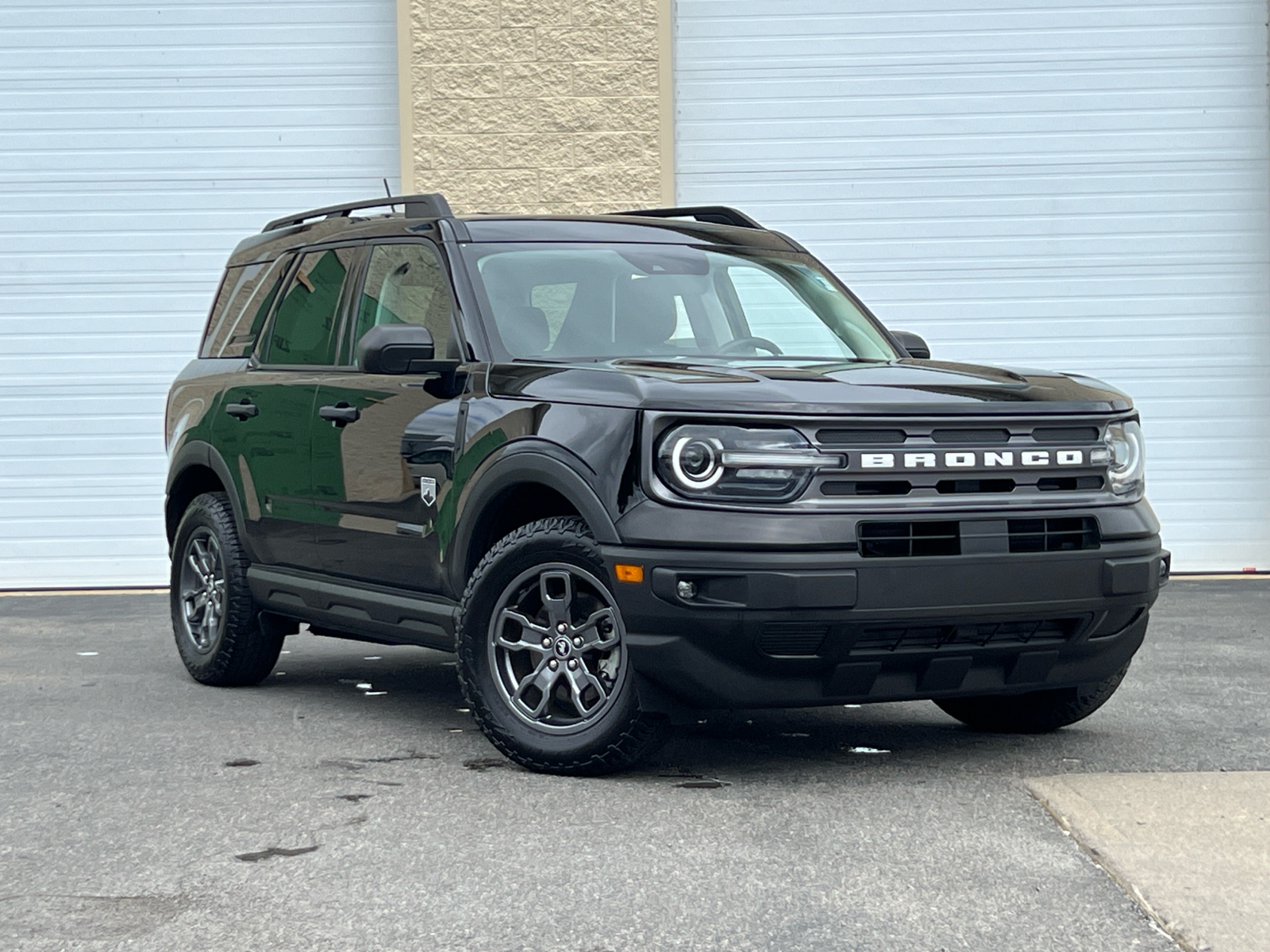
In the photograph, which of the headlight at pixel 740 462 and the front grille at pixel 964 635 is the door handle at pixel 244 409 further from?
the front grille at pixel 964 635

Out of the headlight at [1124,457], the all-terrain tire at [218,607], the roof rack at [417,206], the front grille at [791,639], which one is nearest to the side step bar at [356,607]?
the all-terrain tire at [218,607]

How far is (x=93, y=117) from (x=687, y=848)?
10.1 meters

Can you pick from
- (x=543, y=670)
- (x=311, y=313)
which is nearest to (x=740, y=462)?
(x=543, y=670)

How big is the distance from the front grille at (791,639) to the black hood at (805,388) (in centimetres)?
61

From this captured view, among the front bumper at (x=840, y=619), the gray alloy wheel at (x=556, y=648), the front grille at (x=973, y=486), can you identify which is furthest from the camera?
the gray alloy wheel at (x=556, y=648)

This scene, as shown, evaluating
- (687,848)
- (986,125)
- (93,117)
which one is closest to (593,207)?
(986,125)

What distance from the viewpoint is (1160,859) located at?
14.7 feet

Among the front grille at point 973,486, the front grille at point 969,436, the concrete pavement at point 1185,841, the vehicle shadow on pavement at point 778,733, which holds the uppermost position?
the front grille at point 969,436

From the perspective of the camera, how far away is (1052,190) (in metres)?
13.1

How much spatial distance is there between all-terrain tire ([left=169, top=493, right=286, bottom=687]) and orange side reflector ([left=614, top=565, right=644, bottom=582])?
2.75 metres

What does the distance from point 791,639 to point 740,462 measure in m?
0.52

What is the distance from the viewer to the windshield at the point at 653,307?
6.28 meters

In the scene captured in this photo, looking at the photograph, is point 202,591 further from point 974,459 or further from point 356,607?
point 974,459

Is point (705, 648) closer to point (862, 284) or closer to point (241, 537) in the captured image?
point (241, 537)
